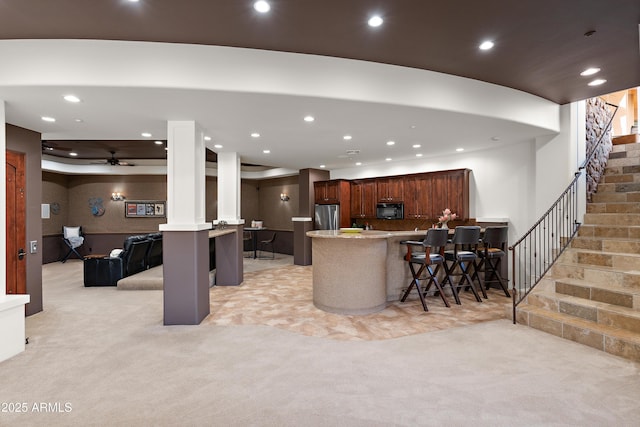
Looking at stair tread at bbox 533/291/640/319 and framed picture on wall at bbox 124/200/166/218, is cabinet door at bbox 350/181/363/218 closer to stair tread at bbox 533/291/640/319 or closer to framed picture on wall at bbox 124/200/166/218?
stair tread at bbox 533/291/640/319

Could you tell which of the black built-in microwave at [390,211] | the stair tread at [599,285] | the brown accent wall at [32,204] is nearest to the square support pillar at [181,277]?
the brown accent wall at [32,204]

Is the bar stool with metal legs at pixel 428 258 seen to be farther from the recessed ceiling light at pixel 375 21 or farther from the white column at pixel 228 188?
the white column at pixel 228 188

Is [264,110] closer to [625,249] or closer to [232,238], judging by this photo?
[232,238]

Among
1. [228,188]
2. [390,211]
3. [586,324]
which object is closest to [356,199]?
[390,211]

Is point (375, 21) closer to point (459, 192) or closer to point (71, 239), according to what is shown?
point (459, 192)

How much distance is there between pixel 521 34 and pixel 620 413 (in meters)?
3.11

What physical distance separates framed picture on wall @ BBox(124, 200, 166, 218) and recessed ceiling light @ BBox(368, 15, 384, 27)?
9.07 m

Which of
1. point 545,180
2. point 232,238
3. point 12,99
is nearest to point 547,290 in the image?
point 545,180

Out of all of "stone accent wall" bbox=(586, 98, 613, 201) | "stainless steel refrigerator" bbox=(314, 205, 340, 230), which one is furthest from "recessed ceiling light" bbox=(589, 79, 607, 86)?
"stainless steel refrigerator" bbox=(314, 205, 340, 230)

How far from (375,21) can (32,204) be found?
494cm

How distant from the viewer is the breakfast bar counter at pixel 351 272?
171 inches

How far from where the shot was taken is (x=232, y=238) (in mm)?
6246

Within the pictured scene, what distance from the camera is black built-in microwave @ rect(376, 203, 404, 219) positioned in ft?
25.1

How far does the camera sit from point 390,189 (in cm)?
785
